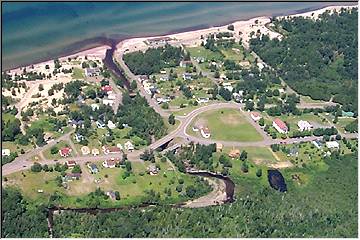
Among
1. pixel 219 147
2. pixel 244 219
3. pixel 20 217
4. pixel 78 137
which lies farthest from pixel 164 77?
pixel 20 217

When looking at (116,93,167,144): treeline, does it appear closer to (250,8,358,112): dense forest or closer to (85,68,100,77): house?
(85,68,100,77): house

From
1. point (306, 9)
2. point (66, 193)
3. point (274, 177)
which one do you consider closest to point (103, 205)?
point (66, 193)

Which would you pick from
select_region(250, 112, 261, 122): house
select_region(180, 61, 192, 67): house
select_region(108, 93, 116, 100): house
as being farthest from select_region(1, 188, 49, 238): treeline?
select_region(180, 61, 192, 67): house

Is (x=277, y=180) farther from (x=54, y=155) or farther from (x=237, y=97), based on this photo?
(x=54, y=155)

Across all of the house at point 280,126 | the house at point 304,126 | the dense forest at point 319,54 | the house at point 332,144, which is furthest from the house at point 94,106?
the house at point 332,144

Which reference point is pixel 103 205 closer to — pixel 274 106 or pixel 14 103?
pixel 14 103
